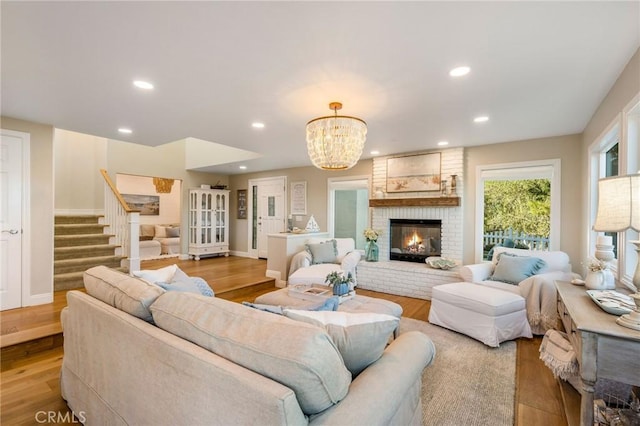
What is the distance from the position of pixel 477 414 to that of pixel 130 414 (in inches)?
79.3

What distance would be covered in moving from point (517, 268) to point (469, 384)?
5.96ft

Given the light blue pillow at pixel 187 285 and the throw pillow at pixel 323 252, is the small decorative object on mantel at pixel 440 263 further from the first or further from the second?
the light blue pillow at pixel 187 285

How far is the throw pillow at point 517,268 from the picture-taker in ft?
11.0

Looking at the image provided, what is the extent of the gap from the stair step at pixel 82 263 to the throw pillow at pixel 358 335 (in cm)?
481

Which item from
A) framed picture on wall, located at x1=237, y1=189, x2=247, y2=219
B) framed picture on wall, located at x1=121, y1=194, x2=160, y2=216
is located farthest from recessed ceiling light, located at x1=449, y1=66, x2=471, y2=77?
framed picture on wall, located at x1=121, y1=194, x2=160, y2=216

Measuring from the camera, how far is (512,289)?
3.25 m

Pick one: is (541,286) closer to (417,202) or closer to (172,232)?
(417,202)

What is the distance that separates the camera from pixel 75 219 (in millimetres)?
5410

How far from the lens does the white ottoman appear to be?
2820mm

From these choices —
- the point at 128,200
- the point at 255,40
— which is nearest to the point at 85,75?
the point at 255,40

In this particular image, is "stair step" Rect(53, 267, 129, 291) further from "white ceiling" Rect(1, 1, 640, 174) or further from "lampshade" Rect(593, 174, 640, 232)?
"lampshade" Rect(593, 174, 640, 232)

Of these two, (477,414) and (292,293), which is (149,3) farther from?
(477,414)


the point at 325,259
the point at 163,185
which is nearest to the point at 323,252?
the point at 325,259

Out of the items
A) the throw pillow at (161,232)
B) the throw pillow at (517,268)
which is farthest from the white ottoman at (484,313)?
the throw pillow at (161,232)
